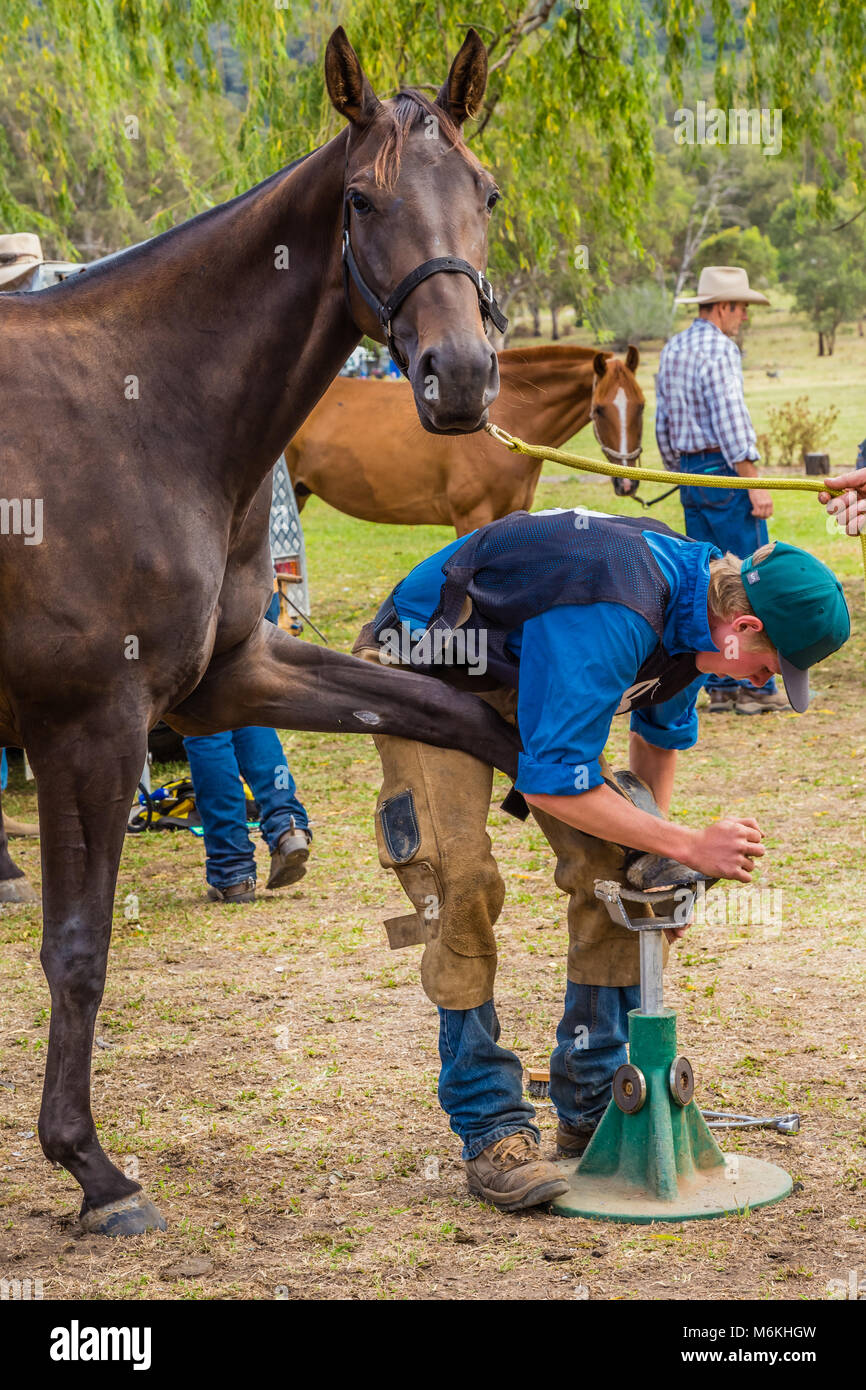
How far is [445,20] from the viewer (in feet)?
33.3

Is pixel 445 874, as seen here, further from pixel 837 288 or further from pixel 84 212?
pixel 837 288

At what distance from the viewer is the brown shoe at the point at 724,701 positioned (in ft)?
29.1

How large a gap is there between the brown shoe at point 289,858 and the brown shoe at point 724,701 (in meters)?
3.93

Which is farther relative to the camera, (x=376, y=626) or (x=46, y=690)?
(x=376, y=626)

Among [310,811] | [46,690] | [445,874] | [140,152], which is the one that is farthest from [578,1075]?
[140,152]

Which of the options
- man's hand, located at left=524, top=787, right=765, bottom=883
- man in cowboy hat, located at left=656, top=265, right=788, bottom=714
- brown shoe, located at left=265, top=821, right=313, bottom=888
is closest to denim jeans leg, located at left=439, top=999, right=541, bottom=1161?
man's hand, located at left=524, top=787, right=765, bottom=883

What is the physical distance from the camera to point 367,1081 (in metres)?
3.97

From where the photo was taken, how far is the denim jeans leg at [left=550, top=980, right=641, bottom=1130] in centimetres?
346

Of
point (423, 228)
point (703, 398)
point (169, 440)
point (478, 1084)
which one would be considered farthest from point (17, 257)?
point (478, 1084)

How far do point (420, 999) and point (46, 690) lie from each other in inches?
78.8

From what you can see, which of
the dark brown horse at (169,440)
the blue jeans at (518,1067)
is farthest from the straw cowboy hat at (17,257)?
the blue jeans at (518,1067)

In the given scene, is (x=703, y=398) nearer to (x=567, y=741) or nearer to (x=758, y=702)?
(x=758, y=702)

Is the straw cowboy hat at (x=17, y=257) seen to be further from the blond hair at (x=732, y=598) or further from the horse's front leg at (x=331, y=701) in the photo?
the blond hair at (x=732, y=598)

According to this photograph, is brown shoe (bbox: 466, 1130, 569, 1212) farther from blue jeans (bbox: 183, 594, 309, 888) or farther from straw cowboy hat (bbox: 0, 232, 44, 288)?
straw cowboy hat (bbox: 0, 232, 44, 288)
